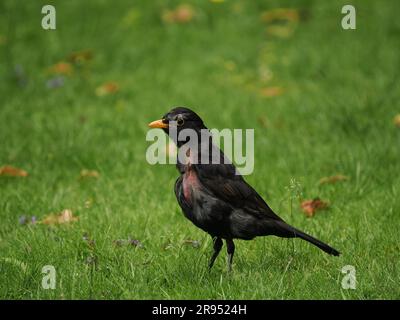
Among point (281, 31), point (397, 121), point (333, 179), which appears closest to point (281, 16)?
point (281, 31)

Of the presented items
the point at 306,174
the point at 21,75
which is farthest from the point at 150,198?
the point at 21,75

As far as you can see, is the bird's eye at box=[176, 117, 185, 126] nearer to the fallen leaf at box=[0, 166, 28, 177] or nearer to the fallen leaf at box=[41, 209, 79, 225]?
the fallen leaf at box=[41, 209, 79, 225]

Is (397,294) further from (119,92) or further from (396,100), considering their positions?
(119,92)

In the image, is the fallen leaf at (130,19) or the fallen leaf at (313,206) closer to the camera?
the fallen leaf at (313,206)

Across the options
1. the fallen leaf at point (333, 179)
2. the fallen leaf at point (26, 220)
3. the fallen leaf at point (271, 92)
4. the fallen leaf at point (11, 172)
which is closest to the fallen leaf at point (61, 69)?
the fallen leaf at point (271, 92)

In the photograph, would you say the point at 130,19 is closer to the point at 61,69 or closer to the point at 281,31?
the point at 61,69

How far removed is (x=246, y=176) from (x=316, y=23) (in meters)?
3.85

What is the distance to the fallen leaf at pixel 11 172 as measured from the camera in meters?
5.46

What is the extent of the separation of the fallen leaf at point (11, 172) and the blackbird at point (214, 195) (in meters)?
2.10

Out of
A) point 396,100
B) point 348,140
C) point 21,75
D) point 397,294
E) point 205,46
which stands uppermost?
point 205,46

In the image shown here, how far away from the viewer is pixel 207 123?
21.5 ft

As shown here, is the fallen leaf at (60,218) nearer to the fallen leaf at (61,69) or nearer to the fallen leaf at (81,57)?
the fallen leaf at (61,69)

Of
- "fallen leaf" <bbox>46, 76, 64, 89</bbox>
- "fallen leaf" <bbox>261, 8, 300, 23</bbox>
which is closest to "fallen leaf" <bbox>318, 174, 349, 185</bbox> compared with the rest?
"fallen leaf" <bbox>46, 76, 64, 89</bbox>

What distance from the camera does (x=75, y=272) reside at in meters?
3.73
